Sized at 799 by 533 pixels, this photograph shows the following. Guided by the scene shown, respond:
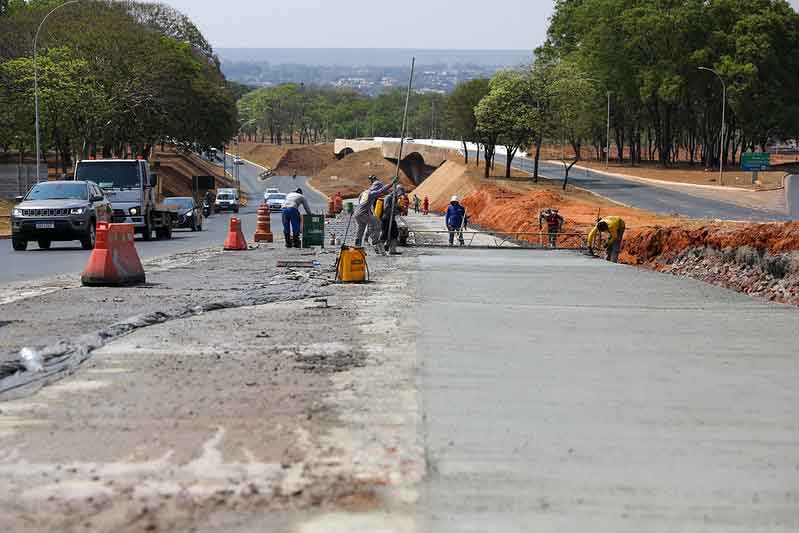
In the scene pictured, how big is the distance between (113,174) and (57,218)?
6128 mm

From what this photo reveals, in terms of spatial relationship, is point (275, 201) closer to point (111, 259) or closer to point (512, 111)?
point (512, 111)

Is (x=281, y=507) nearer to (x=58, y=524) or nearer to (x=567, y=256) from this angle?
(x=58, y=524)

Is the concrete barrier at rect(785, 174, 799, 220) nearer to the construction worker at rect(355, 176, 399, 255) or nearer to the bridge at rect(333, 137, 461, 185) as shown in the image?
the bridge at rect(333, 137, 461, 185)

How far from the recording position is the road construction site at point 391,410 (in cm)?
677

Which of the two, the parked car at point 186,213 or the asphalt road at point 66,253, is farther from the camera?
the parked car at point 186,213

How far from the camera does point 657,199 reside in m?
74.1

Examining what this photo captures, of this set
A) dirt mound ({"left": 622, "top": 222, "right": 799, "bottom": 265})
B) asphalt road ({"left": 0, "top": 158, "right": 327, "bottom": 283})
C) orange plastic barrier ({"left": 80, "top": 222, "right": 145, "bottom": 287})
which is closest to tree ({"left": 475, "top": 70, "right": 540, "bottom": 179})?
asphalt road ({"left": 0, "top": 158, "right": 327, "bottom": 283})

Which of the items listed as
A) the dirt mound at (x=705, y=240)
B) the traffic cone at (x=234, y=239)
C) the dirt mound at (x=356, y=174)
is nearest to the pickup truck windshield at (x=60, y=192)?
the traffic cone at (x=234, y=239)

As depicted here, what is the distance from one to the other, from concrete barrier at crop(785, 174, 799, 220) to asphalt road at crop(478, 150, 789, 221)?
1.06 meters

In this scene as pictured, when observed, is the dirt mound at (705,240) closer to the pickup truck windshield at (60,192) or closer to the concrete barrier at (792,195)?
the pickup truck windshield at (60,192)

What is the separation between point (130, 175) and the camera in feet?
120

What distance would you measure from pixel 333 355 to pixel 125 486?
16.6ft

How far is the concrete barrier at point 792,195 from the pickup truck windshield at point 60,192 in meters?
38.4

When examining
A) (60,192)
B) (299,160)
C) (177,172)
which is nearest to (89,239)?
(60,192)
